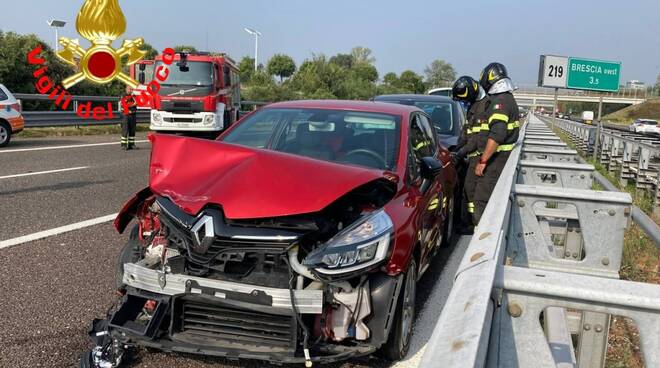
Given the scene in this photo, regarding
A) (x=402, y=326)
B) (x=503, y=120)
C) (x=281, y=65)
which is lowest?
(x=402, y=326)

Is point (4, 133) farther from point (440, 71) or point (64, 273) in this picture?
point (440, 71)

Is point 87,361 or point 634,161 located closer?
point 87,361

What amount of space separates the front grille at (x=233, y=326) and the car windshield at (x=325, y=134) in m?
1.66

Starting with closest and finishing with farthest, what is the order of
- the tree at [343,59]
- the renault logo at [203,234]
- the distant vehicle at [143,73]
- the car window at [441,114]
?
the renault logo at [203,234] → the car window at [441,114] → the distant vehicle at [143,73] → the tree at [343,59]

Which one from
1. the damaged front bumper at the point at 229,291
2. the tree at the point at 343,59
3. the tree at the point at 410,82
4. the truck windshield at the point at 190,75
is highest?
the tree at the point at 343,59

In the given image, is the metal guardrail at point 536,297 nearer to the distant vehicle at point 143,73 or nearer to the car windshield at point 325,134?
the car windshield at point 325,134

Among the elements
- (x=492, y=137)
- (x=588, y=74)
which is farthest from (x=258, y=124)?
(x=588, y=74)

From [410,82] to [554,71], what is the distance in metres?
60.0

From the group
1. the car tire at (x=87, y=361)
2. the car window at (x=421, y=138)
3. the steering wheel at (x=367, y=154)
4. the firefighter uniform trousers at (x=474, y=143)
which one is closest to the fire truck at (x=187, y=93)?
the firefighter uniform trousers at (x=474, y=143)

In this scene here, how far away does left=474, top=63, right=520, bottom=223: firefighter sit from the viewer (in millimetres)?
6609

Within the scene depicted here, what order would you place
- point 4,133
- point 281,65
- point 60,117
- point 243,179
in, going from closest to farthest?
point 243,179 < point 4,133 < point 60,117 < point 281,65

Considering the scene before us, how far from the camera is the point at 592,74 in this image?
18.7m

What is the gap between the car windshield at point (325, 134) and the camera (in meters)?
4.39

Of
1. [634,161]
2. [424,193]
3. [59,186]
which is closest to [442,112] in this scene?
[424,193]
